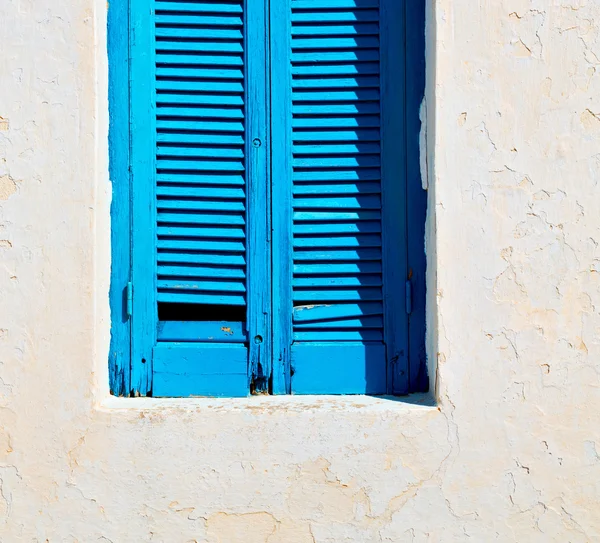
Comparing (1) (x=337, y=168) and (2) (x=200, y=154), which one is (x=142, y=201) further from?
(1) (x=337, y=168)

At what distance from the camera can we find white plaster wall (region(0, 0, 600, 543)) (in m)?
2.21

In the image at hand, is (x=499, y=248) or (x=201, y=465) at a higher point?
(x=499, y=248)

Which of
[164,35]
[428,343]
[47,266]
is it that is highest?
[164,35]

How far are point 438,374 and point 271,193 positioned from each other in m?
0.82

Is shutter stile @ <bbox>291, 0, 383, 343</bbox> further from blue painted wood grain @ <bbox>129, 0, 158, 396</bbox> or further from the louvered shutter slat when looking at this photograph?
blue painted wood grain @ <bbox>129, 0, 158, 396</bbox>

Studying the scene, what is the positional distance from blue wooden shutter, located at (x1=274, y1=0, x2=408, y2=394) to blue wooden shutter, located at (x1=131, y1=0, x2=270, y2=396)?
0.12 metres

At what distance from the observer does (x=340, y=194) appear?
241 centimetres

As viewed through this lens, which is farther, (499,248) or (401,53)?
(401,53)

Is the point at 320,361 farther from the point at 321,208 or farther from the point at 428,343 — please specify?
the point at 321,208

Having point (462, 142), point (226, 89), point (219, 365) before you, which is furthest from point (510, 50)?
point (219, 365)

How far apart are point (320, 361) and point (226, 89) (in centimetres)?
98

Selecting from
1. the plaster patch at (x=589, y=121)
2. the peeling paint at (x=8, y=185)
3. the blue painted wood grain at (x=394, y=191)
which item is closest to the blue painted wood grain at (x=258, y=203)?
the blue painted wood grain at (x=394, y=191)

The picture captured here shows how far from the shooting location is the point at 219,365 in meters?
2.37

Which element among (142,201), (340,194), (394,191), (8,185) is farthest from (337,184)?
(8,185)
